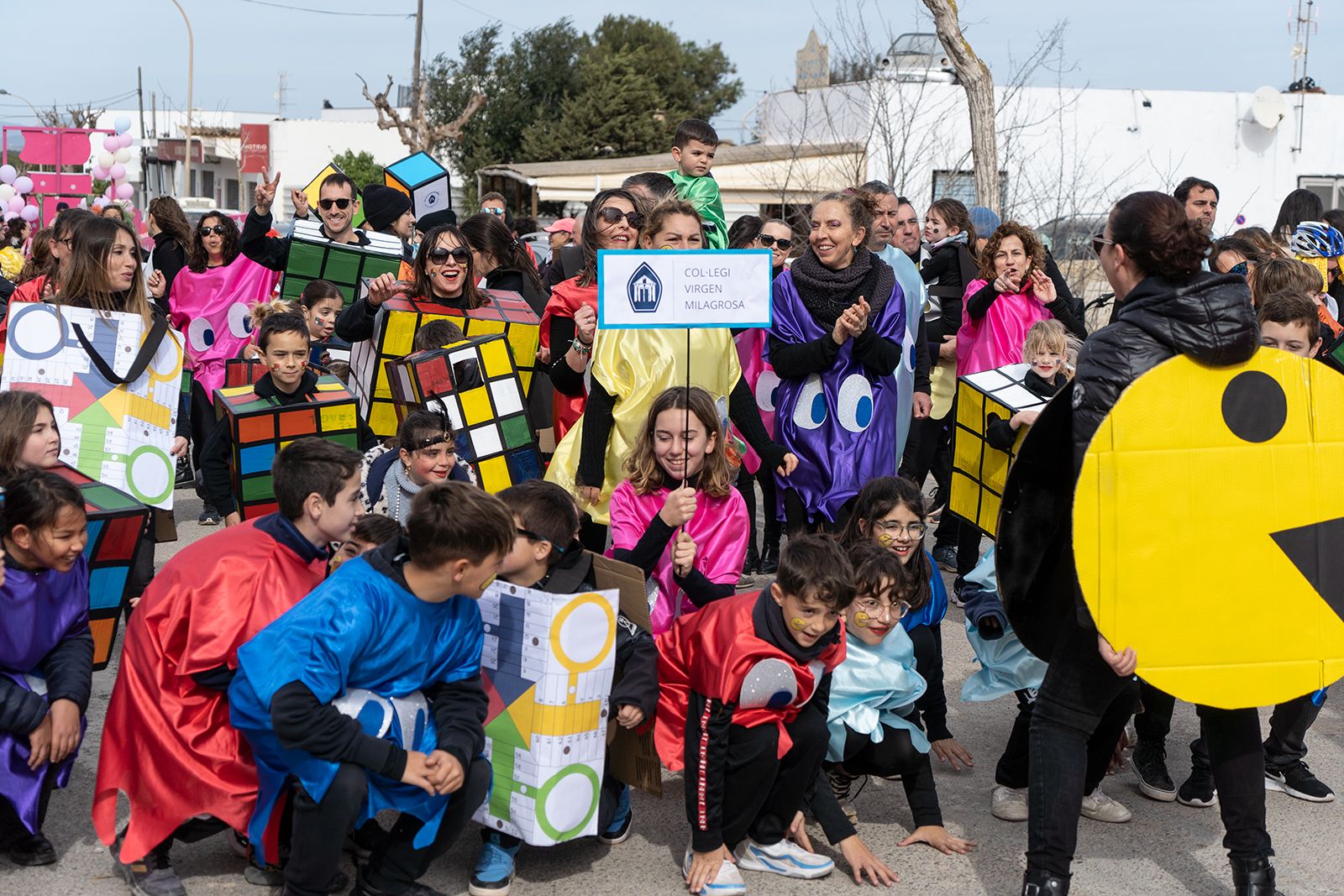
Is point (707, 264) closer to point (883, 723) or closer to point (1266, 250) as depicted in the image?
point (883, 723)

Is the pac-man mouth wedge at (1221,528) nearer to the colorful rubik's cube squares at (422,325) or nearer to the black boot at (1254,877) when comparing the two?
the black boot at (1254,877)

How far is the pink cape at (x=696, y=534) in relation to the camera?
481 cm

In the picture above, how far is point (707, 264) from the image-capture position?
4820 mm

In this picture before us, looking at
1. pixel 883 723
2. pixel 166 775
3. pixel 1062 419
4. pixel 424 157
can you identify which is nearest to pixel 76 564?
pixel 166 775

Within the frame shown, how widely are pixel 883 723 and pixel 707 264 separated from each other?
1636 millimetres

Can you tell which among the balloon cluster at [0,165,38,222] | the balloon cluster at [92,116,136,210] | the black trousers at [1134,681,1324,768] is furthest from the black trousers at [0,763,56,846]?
the balloon cluster at [0,165,38,222]

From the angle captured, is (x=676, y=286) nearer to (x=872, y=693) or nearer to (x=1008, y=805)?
(x=872, y=693)

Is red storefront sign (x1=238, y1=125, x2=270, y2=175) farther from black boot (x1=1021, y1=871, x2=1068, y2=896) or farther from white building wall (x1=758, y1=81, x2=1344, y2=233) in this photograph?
black boot (x1=1021, y1=871, x2=1068, y2=896)

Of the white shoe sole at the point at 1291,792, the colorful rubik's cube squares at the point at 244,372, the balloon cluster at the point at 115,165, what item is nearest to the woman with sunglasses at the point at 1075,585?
the white shoe sole at the point at 1291,792

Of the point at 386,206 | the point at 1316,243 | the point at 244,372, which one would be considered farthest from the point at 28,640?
the point at 1316,243

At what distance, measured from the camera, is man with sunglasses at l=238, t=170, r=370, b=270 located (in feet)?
27.0

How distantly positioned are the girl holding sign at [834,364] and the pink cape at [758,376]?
185 millimetres

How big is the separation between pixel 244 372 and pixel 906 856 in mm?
3952

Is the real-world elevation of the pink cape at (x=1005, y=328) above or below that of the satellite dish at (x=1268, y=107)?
below
